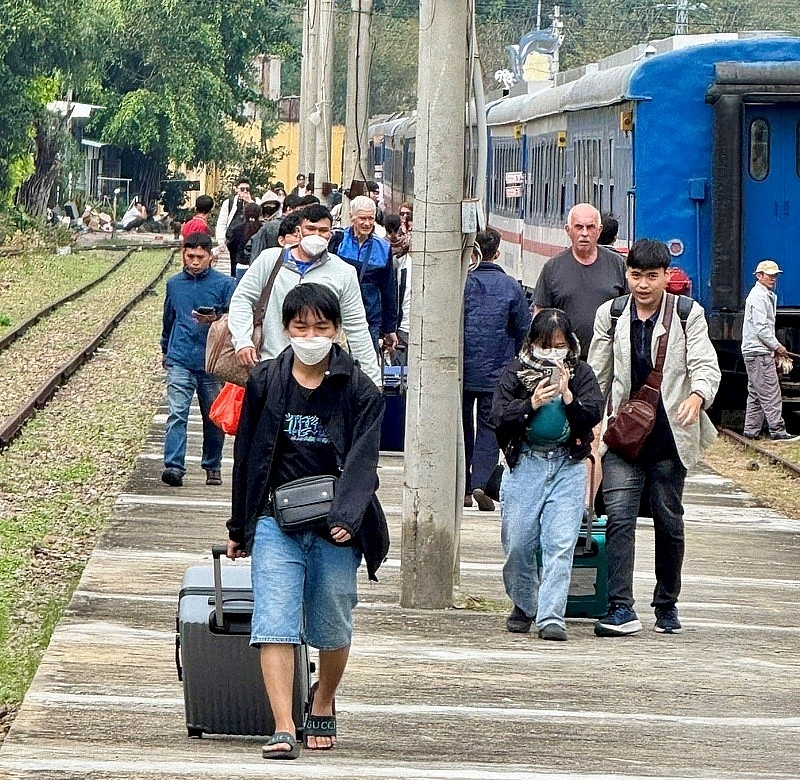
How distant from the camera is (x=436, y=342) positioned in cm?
880

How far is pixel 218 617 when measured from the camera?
610 cm

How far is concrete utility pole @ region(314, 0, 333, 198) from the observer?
87.0 ft

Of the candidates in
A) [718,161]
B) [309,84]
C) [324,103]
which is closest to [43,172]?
[309,84]

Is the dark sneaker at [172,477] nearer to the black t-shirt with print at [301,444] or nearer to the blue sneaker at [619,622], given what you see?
the blue sneaker at [619,622]

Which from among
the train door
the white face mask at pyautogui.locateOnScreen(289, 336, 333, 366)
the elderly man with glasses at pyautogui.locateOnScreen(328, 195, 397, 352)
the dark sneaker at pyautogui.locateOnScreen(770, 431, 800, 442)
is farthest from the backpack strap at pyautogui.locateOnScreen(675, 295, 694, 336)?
the dark sneaker at pyautogui.locateOnScreen(770, 431, 800, 442)

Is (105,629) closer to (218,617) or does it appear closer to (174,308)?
(218,617)

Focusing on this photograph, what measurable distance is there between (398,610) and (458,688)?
1599 millimetres

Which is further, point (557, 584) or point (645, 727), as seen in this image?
point (557, 584)

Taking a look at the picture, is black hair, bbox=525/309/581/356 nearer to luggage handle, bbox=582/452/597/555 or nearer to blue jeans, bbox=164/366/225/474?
luggage handle, bbox=582/452/597/555

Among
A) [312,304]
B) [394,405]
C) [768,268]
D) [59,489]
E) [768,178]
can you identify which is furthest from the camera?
[768,178]

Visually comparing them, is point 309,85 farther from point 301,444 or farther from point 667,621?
point 301,444

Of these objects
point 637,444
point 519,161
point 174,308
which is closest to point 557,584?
point 637,444

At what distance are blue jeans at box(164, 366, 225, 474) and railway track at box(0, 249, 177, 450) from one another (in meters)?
2.53

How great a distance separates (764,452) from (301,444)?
1010cm
